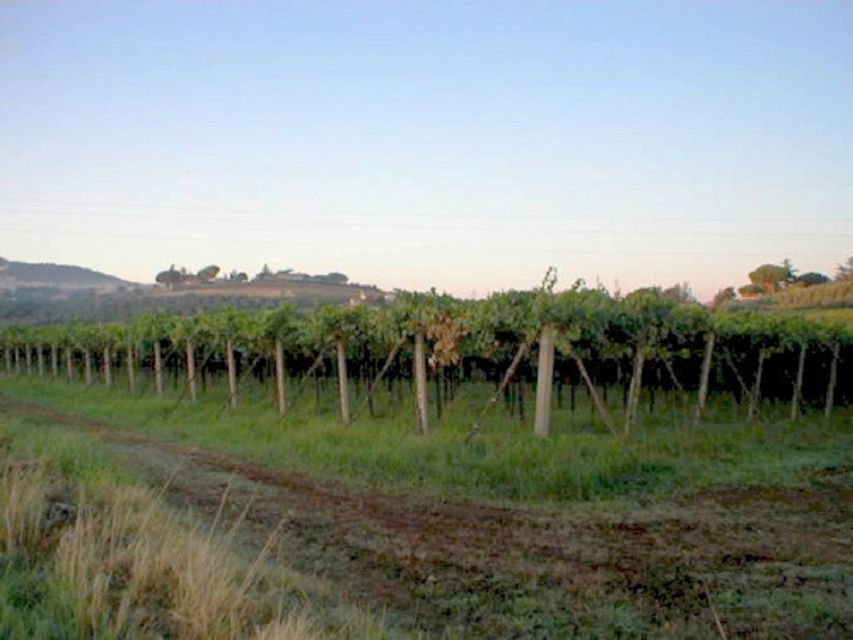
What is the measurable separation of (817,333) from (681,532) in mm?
15246

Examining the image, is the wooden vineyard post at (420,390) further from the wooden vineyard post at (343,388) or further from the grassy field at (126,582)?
the grassy field at (126,582)

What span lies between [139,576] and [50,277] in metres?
177

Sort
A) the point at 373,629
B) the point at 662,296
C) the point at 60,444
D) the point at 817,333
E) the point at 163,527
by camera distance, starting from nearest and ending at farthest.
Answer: the point at 373,629
the point at 163,527
the point at 60,444
the point at 662,296
the point at 817,333

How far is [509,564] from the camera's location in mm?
8172

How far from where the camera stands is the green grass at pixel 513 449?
12.3m

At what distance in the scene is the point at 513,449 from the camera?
13258 millimetres

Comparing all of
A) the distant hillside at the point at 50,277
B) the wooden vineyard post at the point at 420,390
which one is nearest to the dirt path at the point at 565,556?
the wooden vineyard post at the point at 420,390

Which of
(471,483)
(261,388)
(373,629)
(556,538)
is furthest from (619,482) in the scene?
(261,388)

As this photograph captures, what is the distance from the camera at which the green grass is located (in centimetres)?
1233

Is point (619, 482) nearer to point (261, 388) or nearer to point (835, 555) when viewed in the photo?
point (835, 555)

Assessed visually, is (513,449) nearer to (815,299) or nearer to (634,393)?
(634,393)

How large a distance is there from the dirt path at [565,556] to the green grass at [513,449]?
97cm

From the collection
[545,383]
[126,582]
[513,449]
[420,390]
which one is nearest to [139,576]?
[126,582]

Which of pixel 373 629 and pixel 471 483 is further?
pixel 471 483
